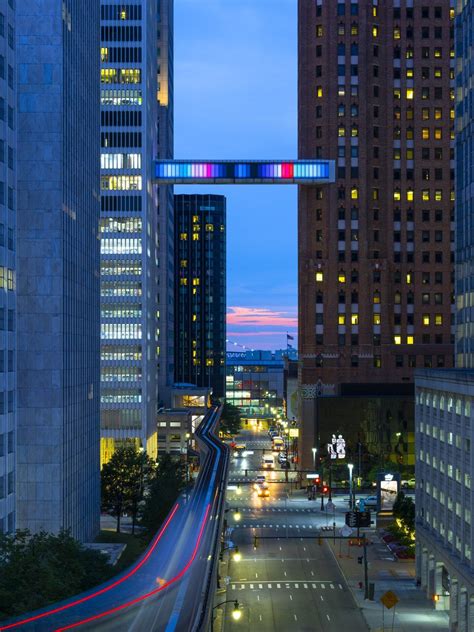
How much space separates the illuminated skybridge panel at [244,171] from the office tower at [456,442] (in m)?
81.6

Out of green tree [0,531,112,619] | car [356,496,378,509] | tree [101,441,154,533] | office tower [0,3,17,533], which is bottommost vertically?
car [356,496,378,509]

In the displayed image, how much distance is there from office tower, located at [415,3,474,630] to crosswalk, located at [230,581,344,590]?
8.28m

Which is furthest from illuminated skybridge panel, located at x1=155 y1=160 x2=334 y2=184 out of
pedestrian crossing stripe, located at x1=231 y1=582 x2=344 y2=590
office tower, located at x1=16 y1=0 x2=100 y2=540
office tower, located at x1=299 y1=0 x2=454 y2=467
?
pedestrian crossing stripe, located at x1=231 y1=582 x2=344 y2=590

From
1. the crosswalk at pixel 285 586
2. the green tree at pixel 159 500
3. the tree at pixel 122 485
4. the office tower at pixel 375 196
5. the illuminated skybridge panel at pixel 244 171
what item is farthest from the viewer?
the office tower at pixel 375 196

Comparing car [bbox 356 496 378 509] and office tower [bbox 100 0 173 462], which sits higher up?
office tower [bbox 100 0 173 462]

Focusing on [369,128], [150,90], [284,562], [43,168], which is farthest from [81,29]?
[369,128]

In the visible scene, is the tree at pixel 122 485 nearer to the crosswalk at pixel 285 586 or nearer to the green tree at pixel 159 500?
the green tree at pixel 159 500

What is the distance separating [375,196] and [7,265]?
12159 cm

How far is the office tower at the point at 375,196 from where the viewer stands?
602 ft

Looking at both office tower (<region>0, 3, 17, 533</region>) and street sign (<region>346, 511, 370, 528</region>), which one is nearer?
office tower (<region>0, 3, 17, 533</region>)

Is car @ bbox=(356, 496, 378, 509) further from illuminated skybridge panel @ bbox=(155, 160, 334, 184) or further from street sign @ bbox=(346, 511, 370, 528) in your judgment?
illuminated skybridge panel @ bbox=(155, 160, 334, 184)

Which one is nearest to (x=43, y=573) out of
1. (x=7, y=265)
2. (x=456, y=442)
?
(x=7, y=265)

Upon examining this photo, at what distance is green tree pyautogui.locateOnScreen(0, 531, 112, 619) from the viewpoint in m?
55.3

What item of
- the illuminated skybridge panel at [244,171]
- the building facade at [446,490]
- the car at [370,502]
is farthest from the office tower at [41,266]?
the illuminated skybridge panel at [244,171]
